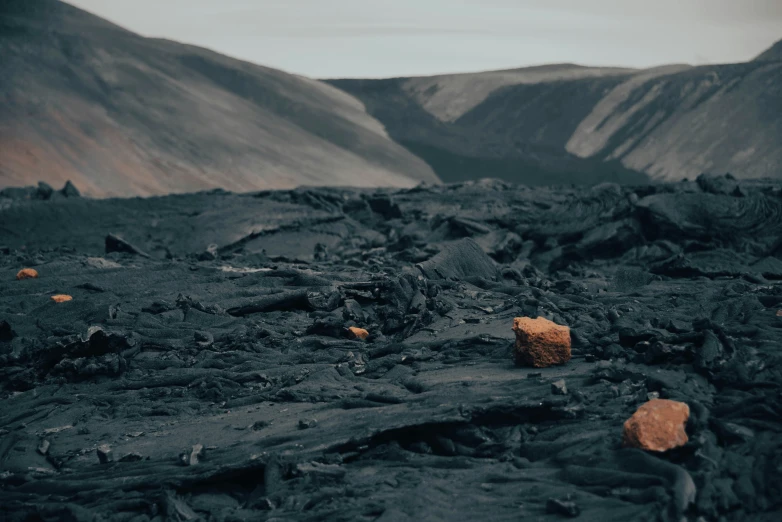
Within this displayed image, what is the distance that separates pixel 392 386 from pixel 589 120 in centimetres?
4586

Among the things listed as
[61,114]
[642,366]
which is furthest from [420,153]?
[642,366]

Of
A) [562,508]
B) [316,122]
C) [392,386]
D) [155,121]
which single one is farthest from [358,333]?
[316,122]

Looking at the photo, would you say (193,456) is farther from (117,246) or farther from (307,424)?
(117,246)

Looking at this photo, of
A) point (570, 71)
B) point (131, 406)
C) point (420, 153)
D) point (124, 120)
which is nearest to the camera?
point (131, 406)

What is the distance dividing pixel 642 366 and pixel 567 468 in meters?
1.67

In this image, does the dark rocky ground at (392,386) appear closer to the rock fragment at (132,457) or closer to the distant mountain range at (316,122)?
the rock fragment at (132,457)

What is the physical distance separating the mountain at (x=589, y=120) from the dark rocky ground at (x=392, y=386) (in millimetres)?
27394

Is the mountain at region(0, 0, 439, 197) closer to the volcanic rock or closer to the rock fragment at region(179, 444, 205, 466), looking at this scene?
the volcanic rock

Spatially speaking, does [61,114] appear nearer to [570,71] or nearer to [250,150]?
[250,150]

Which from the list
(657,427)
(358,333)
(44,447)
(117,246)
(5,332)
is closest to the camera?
(657,427)

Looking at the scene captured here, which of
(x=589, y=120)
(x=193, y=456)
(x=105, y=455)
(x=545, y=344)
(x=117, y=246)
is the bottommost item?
(x=117, y=246)

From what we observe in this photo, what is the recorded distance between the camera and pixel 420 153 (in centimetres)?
4906

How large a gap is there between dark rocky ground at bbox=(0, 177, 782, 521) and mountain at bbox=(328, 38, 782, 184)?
27.4 m

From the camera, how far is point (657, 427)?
521cm
